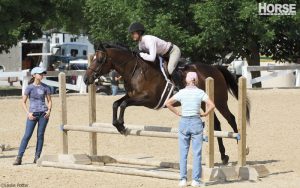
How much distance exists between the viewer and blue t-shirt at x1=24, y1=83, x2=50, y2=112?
11.9 metres

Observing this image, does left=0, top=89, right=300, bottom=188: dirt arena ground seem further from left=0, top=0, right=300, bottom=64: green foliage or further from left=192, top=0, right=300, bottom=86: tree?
left=0, top=0, right=300, bottom=64: green foliage

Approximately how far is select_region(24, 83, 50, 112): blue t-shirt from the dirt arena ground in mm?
1028

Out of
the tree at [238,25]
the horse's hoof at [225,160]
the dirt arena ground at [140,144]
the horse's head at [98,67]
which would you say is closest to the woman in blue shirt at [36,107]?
the dirt arena ground at [140,144]

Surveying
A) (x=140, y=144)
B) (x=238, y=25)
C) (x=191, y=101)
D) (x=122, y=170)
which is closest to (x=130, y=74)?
(x=122, y=170)

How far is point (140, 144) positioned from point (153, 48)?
436cm

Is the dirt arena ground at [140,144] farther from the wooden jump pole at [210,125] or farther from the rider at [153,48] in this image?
the rider at [153,48]

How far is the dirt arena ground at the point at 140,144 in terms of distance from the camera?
389 inches

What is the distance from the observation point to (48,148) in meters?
14.3

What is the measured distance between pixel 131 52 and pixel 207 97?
2482 mm

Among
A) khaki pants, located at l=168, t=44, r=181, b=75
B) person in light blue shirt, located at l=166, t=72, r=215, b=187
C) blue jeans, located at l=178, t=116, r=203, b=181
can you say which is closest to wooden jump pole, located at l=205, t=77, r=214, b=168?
person in light blue shirt, located at l=166, t=72, r=215, b=187

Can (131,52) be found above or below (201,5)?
below

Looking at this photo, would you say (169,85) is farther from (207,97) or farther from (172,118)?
(172,118)

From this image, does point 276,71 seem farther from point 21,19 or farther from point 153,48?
point 153,48

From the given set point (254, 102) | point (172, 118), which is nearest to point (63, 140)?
point (172, 118)
